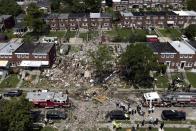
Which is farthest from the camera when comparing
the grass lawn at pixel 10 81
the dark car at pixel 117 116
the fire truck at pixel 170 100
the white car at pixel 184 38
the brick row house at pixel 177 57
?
the white car at pixel 184 38

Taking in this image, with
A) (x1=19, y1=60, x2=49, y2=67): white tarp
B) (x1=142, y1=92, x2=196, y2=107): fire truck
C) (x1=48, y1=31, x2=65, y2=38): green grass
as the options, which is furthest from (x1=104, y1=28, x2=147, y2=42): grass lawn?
(x1=142, y1=92, x2=196, y2=107): fire truck

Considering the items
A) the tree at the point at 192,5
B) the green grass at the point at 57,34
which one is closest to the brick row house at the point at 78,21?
the green grass at the point at 57,34

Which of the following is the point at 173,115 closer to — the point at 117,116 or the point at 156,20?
the point at 117,116

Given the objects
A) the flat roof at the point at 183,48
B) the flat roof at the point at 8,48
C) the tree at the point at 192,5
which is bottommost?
the flat roof at the point at 8,48

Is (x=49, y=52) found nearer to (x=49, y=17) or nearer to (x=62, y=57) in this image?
(x=62, y=57)

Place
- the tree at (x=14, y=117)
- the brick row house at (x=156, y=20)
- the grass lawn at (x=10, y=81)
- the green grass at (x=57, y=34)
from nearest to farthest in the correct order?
the tree at (x=14, y=117), the grass lawn at (x=10, y=81), the green grass at (x=57, y=34), the brick row house at (x=156, y=20)

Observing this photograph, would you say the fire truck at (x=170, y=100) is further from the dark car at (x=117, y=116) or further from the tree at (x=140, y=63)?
the tree at (x=140, y=63)

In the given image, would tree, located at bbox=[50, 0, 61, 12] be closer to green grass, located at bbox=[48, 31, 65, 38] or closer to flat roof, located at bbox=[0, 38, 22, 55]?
green grass, located at bbox=[48, 31, 65, 38]
